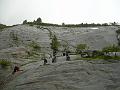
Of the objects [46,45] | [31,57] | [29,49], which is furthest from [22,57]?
[46,45]

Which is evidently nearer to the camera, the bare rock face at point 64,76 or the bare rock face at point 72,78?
the bare rock face at point 72,78

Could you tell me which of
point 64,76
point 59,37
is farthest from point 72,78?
point 59,37

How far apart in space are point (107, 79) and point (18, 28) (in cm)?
4963

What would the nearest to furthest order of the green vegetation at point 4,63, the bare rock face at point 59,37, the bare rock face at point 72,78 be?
the bare rock face at point 72,78 → the green vegetation at point 4,63 → the bare rock face at point 59,37

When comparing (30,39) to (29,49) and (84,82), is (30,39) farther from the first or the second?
(84,82)

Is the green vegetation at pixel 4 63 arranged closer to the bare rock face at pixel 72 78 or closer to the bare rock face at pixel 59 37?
the bare rock face at pixel 72 78

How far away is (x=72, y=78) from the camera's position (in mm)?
33156

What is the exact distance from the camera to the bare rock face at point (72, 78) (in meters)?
30.7

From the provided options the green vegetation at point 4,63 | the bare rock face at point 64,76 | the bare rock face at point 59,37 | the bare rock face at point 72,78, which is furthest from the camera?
the bare rock face at point 59,37

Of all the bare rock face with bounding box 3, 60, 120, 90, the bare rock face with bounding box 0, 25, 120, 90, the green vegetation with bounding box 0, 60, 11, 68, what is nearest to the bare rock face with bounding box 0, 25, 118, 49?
the bare rock face with bounding box 0, 25, 120, 90

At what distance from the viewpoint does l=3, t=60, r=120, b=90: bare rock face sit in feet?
101

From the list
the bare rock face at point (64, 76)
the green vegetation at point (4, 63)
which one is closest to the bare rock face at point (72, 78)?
the bare rock face at point (64, 76)

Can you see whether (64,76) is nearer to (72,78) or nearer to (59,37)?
(72,78)

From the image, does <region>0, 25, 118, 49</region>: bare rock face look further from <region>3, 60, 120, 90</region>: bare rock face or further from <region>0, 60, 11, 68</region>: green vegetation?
<region>3, 60, 120, 90</region>: bare rock face
